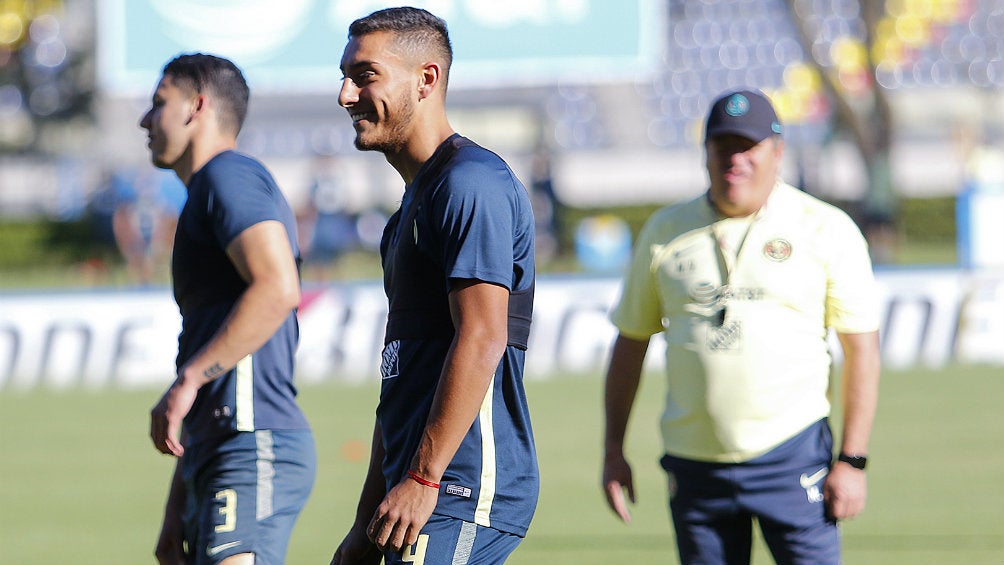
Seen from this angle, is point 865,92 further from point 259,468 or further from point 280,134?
point 259,468

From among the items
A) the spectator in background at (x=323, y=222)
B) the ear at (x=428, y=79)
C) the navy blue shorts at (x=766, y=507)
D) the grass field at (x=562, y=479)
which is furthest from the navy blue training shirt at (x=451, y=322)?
the spectator in background at (x=323, y=222)

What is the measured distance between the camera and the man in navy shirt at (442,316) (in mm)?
3320

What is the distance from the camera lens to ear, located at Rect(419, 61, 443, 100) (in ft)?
11.8

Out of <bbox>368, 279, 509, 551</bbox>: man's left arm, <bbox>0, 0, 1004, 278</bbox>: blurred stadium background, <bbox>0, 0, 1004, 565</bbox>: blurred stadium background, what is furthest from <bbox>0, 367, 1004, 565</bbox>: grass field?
<bbox>0, 0, 1004, 278</bbox>: blurred stadium background

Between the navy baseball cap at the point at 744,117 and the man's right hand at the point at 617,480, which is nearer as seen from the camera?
the navy baseball cap at the point at 744,117

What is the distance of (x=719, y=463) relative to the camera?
Result: 4.58 metres

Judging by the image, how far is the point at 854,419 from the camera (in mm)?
4602

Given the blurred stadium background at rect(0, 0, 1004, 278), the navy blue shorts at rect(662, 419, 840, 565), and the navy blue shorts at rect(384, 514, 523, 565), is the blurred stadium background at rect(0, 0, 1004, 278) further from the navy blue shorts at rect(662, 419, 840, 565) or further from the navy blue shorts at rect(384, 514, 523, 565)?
the navy blue shorts at rect(384, 514, 523, 565)

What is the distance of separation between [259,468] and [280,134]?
39.4 meters

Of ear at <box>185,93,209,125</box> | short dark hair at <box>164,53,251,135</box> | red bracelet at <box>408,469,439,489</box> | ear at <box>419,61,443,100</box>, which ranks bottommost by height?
red bracelet at <box>408,469,439,489</box>

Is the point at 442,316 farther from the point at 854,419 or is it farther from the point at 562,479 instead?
the point at 562,479

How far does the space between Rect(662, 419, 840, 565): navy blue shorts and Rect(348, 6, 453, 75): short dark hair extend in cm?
176

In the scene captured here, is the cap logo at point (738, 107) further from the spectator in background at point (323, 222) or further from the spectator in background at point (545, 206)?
the spectator in background at point (545, 206)

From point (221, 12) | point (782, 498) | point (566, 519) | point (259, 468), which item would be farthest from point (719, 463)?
point (221, 12)
